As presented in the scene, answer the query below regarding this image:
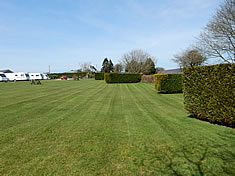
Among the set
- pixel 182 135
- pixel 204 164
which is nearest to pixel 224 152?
pixel 204 164

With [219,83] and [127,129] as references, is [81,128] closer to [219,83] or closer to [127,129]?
[127,129]

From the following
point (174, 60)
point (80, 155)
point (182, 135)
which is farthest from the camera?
point (174, 60)

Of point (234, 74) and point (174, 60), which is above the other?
point (174, 60)

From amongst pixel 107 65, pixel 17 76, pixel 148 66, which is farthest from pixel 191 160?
pixel 107 65

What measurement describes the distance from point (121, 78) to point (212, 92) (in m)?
24.0

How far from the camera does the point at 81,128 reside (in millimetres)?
4430

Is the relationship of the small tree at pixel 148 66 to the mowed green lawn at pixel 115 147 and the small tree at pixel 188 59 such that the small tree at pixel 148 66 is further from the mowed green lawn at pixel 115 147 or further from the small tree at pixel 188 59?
the mowed green lawn at pixel 115 147

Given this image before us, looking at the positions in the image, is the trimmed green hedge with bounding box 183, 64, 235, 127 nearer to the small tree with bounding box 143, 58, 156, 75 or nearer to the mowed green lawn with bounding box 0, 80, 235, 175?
the mowed green lawn with bounding box 0, 80, 235, 175

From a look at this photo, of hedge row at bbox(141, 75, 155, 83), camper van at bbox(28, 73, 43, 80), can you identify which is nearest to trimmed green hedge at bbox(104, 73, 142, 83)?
hedge row at bbox(141, 75, 155, 83)

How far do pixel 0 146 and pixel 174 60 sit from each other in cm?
3473

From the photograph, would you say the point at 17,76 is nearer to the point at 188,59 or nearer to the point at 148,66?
the point at 148,66

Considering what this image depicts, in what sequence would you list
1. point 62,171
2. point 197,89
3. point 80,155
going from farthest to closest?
point 197,89 < point 80,155 < point 62,171

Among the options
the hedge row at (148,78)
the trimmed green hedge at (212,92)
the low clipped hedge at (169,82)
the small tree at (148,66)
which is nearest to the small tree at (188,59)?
the hedge row at (148,78)

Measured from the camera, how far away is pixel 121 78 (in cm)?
2845
